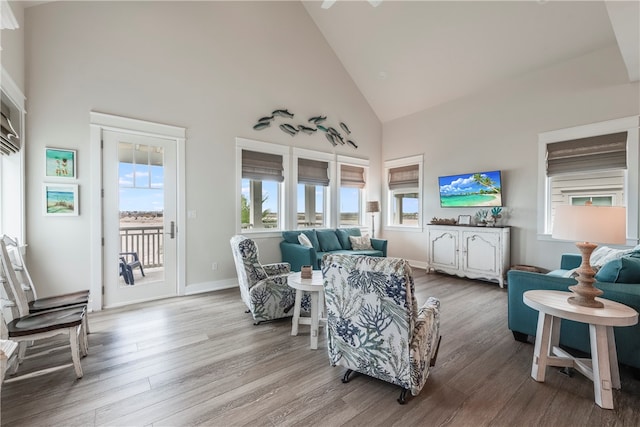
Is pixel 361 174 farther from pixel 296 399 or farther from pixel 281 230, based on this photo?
pixel 296 399

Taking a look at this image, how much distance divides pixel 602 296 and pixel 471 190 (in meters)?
3.40

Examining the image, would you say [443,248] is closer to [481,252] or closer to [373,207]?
[481,252]

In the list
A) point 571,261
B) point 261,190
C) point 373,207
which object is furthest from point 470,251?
point 261,190

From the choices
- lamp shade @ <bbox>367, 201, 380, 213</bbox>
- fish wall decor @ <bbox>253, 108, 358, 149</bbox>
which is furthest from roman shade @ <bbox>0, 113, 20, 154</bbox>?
lamp shade @ <bbox>367, 201, 380, 213</bbox>

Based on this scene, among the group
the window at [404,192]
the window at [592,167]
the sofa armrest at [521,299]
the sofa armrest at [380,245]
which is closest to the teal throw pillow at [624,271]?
the sofa armrest at [521,299]

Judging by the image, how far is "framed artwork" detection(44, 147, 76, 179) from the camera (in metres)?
3.27

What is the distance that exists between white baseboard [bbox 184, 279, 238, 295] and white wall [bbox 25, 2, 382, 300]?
0.16 ft

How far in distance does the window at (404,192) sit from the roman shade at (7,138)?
20.5ft

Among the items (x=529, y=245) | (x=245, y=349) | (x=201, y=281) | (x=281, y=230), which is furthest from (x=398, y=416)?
(x=529, y=245)

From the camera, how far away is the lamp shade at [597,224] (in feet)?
6.31

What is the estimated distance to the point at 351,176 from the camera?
21.4ft

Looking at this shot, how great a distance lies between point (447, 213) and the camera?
18.9 feet

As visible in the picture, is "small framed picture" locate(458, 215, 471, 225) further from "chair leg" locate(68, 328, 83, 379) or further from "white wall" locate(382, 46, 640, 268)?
"chair leg" locate(68, 328, 83, 379)

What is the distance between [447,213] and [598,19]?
3467mm
